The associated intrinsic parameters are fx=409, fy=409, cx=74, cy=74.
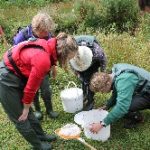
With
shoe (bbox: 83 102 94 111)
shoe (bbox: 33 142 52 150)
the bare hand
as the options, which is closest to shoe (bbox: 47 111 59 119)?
shoe (bbox: 83 102 94 111)

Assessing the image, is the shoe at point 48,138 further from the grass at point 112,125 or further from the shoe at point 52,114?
the shoe at point 52,114

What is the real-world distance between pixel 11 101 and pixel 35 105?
120cm

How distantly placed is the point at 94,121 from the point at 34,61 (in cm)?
127

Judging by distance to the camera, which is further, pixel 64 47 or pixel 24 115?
pixel 24 115

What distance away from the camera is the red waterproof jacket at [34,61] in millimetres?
3602

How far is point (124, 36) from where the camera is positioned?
7113mm

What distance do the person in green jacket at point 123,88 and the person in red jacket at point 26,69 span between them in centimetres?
71

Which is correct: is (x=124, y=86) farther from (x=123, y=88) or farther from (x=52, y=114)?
(x=52, y=114)

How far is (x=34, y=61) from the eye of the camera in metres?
3.61

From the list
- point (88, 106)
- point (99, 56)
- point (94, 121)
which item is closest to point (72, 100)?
point (88, 106)

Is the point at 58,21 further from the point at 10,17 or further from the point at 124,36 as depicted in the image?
the point at 124,36

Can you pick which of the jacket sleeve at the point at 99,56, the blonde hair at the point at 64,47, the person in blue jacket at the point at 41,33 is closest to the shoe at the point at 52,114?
the person in blue jacket at the point at 41,33

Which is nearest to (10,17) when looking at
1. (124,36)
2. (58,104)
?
(124,36)

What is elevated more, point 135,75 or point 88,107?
point 135,75
